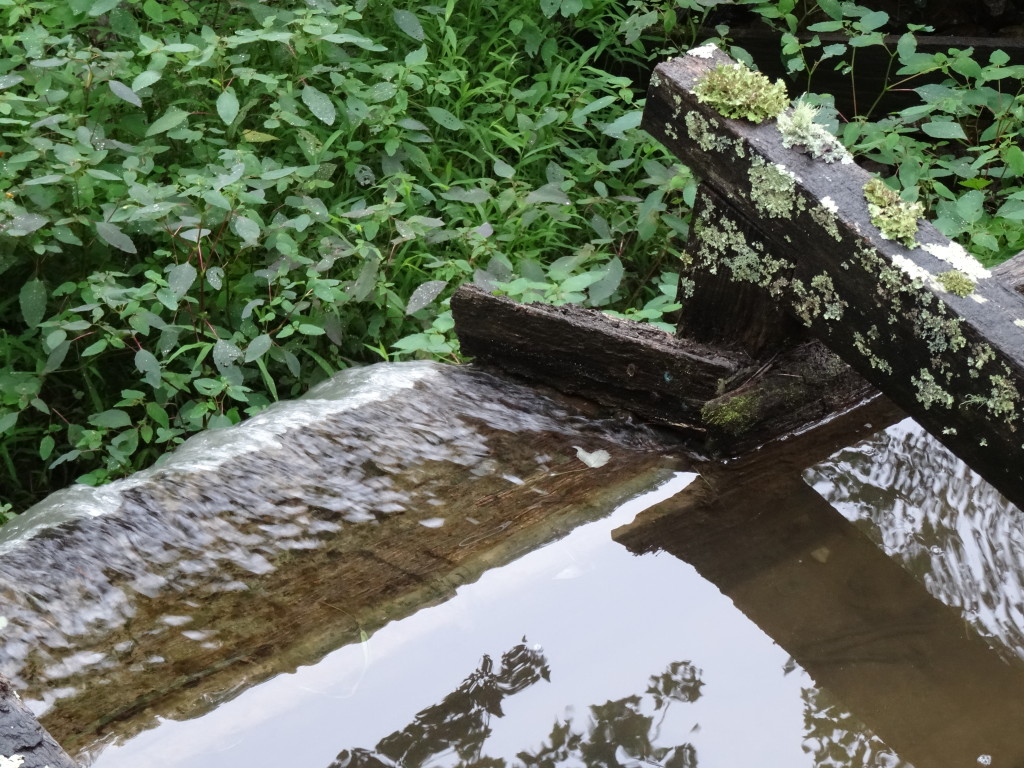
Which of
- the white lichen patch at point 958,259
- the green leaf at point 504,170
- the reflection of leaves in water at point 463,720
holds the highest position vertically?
the white lichen patch at point 958,259

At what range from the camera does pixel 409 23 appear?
160 inches

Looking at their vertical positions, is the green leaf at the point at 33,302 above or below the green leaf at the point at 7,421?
above

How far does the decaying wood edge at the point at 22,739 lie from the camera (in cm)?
106

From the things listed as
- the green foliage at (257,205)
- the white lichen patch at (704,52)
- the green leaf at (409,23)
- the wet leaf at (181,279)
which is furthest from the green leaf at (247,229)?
the white lichen patch at (704,52)

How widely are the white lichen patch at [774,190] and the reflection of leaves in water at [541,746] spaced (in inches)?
37.1

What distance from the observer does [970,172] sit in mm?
3678

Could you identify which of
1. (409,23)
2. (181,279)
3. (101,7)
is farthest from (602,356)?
(101,7)

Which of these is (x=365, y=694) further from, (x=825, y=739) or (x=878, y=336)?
(x=878, y=336)

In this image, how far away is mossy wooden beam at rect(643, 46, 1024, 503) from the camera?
179 cm

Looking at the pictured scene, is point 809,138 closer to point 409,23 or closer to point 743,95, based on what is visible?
point 743,95

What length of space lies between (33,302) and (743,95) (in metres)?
2.36

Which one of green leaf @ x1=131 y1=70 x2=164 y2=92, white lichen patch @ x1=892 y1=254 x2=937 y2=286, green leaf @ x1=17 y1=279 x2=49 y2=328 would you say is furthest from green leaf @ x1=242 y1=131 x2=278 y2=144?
white lichen patch @ x1=892 y1=254 x2=937 y2=286

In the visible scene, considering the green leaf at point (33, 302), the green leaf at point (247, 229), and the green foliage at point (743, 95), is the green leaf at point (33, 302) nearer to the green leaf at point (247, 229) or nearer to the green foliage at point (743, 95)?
the green leaf at point (247, 229)

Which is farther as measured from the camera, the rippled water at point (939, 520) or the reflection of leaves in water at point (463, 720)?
the rippled water at point (939, 520)
